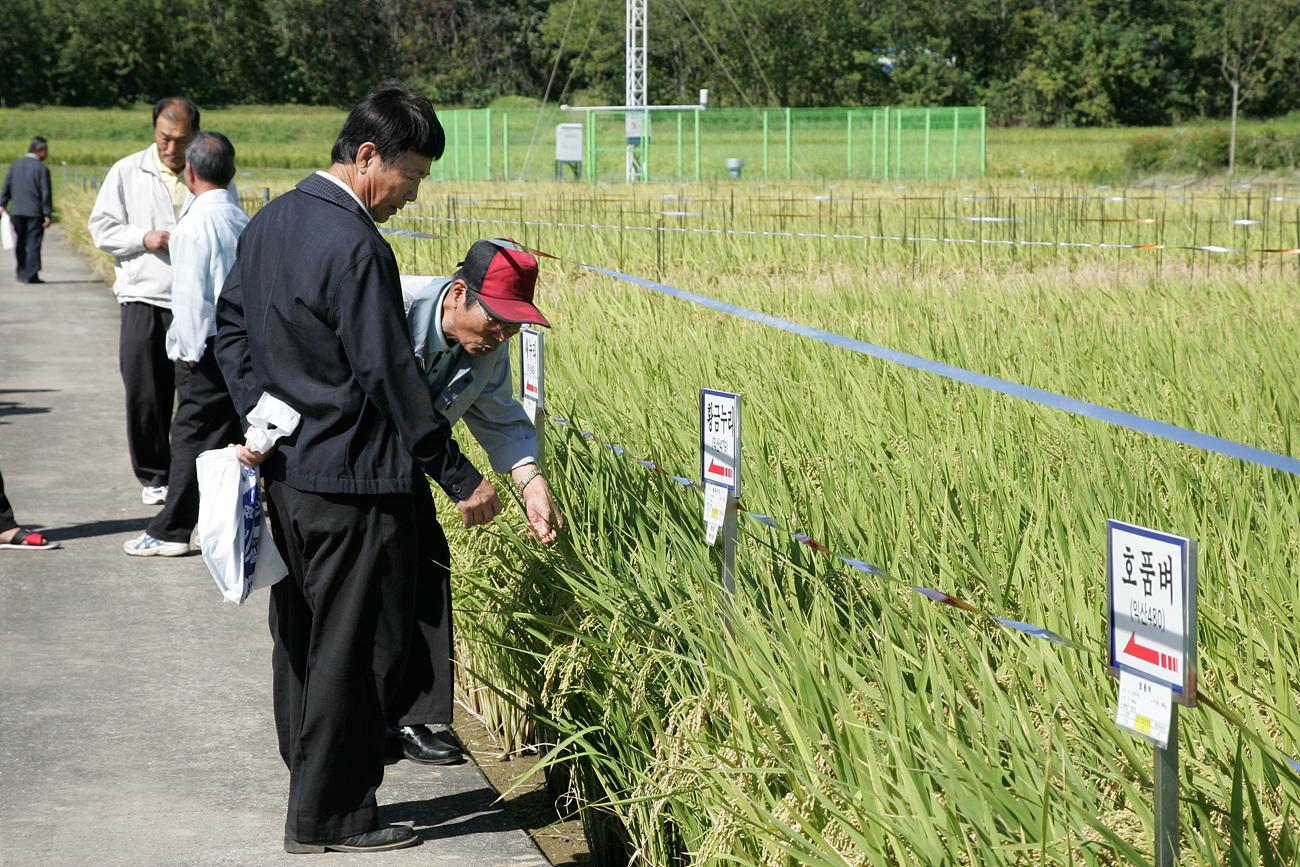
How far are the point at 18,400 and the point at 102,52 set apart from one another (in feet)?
242

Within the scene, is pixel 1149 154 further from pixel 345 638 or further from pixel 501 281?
pixel 345 638

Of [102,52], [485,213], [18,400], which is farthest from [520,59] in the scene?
[18,400]

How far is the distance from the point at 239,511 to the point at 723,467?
108 cm

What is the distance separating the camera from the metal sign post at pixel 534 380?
4.14 meters

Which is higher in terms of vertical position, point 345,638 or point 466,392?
point 466,392

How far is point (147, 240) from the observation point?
229 inches

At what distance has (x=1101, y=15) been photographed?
6512 cm

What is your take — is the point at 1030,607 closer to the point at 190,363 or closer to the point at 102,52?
the point at 190,363

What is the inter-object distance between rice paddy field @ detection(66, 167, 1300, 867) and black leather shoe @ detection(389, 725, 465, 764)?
173 mm

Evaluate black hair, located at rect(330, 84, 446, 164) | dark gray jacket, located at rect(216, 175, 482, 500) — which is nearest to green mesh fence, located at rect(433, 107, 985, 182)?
black hair, located at rect(330, 84, 446, 164)

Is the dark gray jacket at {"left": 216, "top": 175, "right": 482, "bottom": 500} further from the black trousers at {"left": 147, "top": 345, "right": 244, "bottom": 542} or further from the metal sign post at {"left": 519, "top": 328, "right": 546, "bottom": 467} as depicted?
the black trousers at {"left": 147, "top": 345, "right": 244, "bottom": 542}

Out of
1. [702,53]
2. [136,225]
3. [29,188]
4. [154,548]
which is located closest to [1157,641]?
[154,548]

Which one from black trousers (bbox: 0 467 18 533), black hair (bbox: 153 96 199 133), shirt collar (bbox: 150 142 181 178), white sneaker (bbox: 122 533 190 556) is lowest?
white sneaker (bbox: 122 533 190 556)

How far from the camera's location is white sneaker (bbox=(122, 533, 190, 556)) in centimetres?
552
